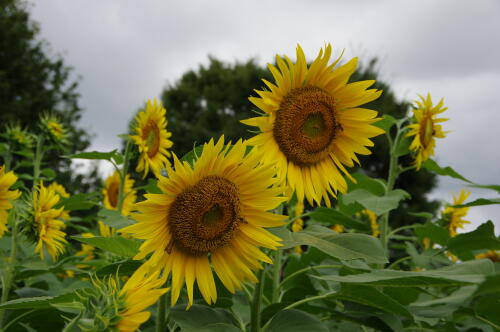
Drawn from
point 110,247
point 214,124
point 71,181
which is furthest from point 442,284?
point 214,124

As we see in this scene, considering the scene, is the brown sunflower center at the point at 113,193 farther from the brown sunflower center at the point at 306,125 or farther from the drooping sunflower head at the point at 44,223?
the brown sunflower center at the point at 306,125

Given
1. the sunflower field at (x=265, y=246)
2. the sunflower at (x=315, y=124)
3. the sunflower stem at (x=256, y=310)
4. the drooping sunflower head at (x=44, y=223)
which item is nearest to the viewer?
the sunflower field at (x=265, y=246)

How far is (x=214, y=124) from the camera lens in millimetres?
20188

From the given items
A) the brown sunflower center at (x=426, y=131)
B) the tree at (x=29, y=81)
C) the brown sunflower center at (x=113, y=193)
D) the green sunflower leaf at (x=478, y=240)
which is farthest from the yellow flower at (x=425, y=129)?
the tree at (x=29, y=81)

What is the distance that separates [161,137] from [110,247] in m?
1.51

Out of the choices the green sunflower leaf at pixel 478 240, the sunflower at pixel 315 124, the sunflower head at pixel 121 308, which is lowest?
the green sunflower leaf at pixel 478 240

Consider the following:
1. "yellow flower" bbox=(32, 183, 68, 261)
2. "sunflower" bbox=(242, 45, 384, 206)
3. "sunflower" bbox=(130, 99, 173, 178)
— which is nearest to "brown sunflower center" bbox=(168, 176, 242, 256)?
"sunflower" bbox=(242, 45, 384, 206)

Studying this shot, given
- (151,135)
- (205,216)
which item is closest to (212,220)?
(205,216)

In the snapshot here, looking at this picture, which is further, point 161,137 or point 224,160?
point 161,137

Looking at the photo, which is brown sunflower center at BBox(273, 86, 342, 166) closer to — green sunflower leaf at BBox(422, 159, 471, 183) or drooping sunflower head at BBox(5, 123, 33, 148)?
green sunflower leaf at BBox(422, 159, 471, 183)

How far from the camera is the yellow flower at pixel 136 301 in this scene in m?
1.01

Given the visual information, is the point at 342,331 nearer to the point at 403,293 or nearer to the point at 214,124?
the point at 403,293

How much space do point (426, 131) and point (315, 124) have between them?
1.22 m

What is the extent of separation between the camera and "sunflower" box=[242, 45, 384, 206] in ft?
5.21
